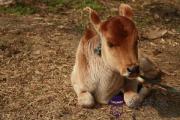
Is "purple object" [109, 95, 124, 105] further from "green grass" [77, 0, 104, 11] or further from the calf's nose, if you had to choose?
"green grass" [77, 0, 104, 11]

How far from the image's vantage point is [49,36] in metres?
7.71

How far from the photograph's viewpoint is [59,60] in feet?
22.9

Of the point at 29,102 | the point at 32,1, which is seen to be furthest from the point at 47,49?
the point at 32,1

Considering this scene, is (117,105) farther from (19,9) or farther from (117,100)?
(19,9)

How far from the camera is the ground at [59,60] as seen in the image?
5785 millimetres

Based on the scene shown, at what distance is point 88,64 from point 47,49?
5.47ft

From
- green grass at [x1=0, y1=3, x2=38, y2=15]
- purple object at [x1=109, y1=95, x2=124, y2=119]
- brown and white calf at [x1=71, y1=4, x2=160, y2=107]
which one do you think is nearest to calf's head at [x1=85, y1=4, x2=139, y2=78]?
brown and white calf at [x1=71, y1=4, x2=160, y2=107]

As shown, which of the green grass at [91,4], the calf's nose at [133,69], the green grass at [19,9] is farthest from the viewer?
the green grass at [91,4]

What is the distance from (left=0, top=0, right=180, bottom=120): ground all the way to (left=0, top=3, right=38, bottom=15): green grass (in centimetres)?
9

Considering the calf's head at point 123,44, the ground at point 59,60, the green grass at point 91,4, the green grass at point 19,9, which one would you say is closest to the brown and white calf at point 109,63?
the calf's head at point 123,44

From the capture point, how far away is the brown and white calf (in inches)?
197

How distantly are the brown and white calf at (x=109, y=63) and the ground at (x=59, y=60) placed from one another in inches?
6.4

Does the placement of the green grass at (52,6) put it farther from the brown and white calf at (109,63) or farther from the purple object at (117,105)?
the purple object at (117,105)

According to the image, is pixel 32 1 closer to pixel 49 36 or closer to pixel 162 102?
pixel 49 36
